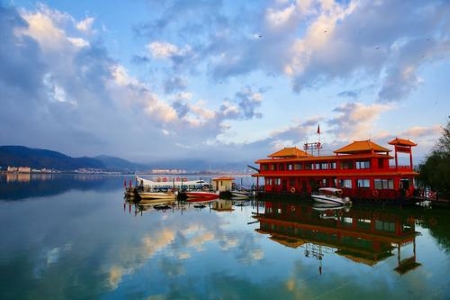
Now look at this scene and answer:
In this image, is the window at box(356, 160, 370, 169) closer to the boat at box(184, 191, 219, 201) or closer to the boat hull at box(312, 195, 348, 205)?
the boat hull at box(312, 195, 348, 205)

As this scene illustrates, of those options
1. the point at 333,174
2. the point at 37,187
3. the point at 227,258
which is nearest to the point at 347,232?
the point at 227,258

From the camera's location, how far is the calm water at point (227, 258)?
12773 mm

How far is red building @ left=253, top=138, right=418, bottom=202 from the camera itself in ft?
129

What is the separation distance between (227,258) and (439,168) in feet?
111

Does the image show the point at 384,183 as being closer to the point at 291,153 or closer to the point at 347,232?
the point at 291,153

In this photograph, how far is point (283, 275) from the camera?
1466 centimetres

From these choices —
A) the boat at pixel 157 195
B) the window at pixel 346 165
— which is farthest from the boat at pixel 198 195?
the window at pixel 346 165

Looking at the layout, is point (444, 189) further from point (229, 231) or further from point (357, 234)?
point (229, 231)

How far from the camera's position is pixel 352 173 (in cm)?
4284

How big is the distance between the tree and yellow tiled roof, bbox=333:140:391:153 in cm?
640

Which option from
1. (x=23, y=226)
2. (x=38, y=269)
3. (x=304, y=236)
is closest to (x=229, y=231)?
(x=304, y=236)

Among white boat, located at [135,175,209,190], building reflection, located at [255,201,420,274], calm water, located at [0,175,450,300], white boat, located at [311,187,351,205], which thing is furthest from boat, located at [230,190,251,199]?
calm water, located at [0,175,450,300]

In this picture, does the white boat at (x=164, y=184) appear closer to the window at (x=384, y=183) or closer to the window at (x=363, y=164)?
the window at (x=363, y=164)

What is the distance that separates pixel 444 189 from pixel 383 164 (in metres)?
8.52
